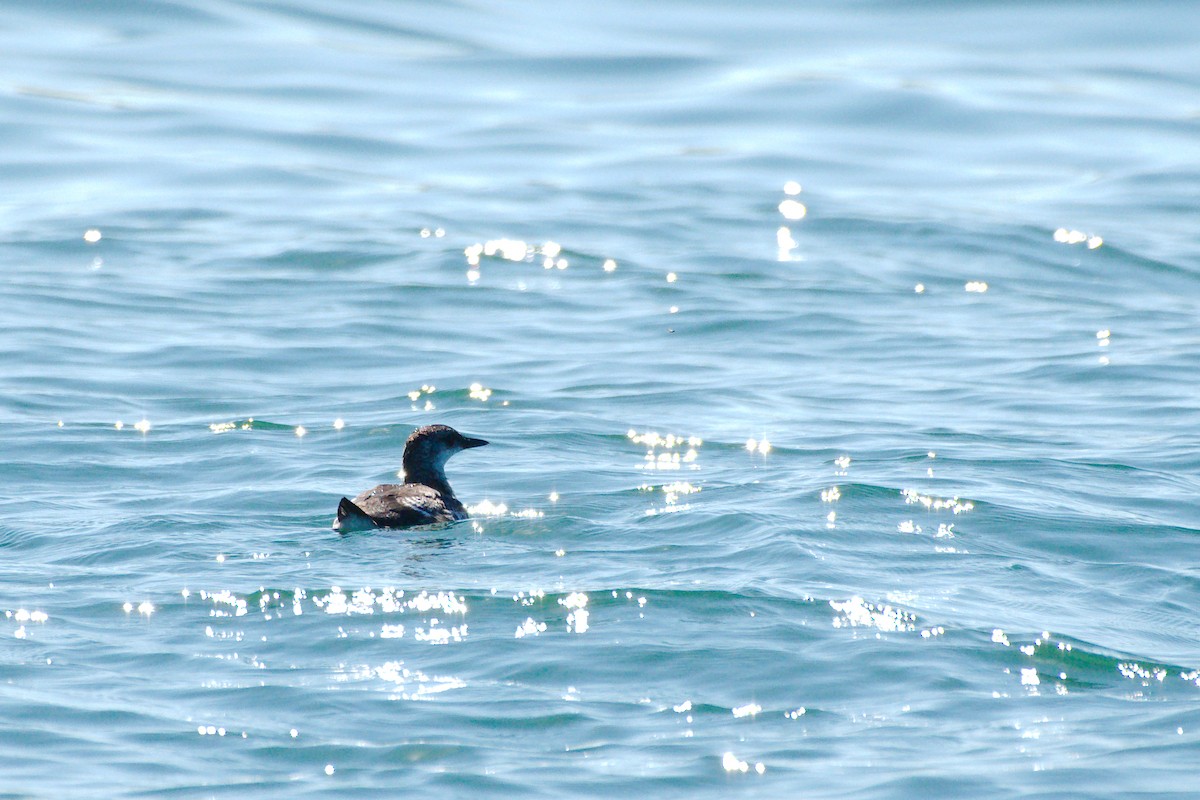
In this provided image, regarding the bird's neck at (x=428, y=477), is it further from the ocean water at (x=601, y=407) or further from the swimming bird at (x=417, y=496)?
the ocean water at (x=601, y=407)

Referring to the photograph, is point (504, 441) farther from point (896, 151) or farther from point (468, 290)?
point (896, 151)

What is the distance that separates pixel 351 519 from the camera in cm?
1002

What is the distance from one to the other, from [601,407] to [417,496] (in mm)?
3586

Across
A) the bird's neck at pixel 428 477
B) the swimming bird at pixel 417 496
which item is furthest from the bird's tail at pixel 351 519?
the bird's neck at pixel 428 477

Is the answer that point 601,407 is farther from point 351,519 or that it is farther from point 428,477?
point 351,519

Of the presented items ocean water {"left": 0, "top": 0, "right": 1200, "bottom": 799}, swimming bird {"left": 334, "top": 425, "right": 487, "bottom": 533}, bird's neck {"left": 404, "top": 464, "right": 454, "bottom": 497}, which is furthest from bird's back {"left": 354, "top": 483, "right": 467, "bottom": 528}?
bird's neck {"left": 404, "top": 464, "right": 454, "bottom": 497}

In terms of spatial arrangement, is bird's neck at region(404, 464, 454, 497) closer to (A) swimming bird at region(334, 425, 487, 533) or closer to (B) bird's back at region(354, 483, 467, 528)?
(A) swimming bird at region(334, 425, 487, 533)

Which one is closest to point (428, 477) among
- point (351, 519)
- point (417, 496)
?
point (417, 496)

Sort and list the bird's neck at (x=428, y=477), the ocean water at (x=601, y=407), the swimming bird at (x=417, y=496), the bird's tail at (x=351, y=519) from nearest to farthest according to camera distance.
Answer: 1. the ocean water at (x=601, y=407)
2. the bird's tail at (x=351, y=519)
3. the swimming bird at (x=417, y=496)
4. the bird's neck at (x=428, y=477)

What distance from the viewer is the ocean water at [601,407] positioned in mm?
7410

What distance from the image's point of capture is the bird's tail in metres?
9.84

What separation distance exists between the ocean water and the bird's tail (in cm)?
10

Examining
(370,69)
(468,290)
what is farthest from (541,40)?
(468,290)

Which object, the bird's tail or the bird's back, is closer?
the bird's tail
